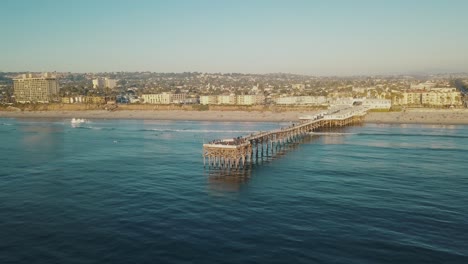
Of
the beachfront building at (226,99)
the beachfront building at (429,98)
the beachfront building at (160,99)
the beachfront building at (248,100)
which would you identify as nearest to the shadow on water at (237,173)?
the beachfront building at (429,98)

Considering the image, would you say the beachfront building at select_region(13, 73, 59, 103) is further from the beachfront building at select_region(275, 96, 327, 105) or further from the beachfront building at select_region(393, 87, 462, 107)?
the beachfront building at select_region(393, 87, 462, 107)

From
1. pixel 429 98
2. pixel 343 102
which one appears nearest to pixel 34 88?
pixel 343 102

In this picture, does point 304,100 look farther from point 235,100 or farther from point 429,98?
point 429,98

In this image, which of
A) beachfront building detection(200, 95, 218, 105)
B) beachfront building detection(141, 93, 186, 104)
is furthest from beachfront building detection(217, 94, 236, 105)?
beachfront building detection(141, 93, 186, 104)

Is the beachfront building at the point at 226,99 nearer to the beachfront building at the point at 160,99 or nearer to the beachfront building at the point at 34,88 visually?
the beachfront building at the point at 160,99

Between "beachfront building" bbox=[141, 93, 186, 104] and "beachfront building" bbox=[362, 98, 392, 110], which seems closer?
"beachfront building" bbox=[362, 98, 392, 110]
